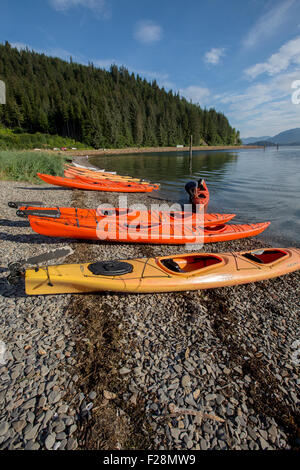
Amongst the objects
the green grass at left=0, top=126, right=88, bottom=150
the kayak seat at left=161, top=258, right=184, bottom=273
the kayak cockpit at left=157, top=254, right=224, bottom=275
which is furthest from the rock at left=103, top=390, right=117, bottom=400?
the green grass at left=0, top=126, right=88, bottom=150

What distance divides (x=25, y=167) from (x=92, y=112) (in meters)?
61.6

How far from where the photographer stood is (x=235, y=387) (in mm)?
2799

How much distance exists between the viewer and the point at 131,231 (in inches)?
264

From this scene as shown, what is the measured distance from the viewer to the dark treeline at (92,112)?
66.7 m

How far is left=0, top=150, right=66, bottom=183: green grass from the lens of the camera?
567 inches

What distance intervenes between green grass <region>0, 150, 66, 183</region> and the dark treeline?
184 ft

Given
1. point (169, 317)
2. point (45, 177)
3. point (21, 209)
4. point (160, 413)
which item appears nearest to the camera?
point (160, 413)

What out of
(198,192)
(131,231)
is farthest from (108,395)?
(198,192)

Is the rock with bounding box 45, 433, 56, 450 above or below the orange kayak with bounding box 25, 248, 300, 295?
below

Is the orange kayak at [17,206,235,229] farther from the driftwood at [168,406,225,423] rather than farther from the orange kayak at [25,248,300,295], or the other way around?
the driftwood at [168,406,225,423]

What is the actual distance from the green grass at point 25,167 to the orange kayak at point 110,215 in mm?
10025
